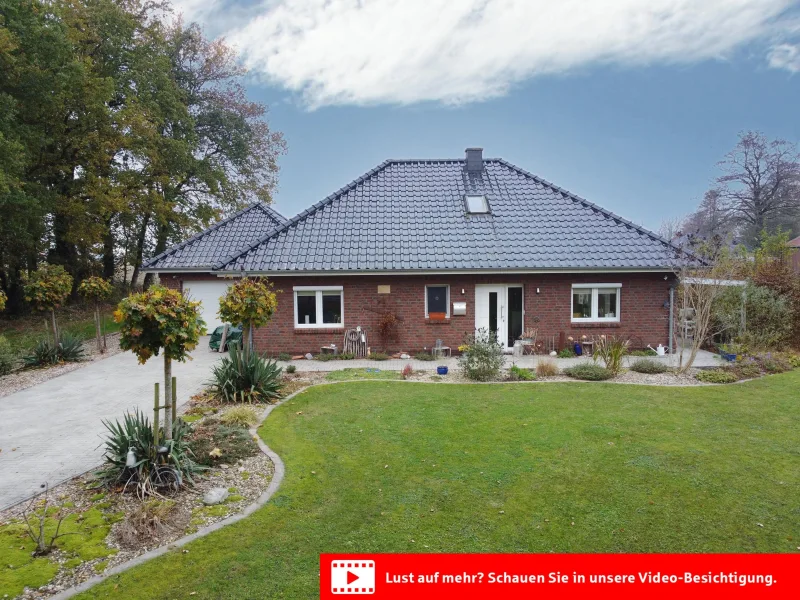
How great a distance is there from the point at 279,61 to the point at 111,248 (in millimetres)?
17899

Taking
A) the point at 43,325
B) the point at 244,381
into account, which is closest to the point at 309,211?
the point at 244,381

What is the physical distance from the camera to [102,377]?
12.2 metres

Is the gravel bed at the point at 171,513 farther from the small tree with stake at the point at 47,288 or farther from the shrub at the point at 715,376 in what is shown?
the small tree with stake at the point at 47,288

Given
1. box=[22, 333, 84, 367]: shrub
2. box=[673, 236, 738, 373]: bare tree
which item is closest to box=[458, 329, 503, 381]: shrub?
box=[673, 236, 738, 373]: bare tree

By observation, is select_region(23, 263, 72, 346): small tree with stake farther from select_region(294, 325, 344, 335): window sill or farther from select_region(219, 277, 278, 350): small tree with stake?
select_region(219, 277, 278, 350): small tree with stake

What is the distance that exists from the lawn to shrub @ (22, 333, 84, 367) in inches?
360

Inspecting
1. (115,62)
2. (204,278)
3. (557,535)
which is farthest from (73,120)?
(557,535)

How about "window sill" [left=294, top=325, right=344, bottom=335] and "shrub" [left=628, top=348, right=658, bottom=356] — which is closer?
"shrub" [left=628, top=348, right=658, bottom=356]

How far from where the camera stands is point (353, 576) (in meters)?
4.00

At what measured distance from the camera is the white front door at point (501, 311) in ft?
47.1

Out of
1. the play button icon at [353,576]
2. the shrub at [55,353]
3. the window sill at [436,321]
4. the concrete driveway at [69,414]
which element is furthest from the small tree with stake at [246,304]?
the shrub at [55,353]

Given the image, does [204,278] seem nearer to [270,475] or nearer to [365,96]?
[365,96]

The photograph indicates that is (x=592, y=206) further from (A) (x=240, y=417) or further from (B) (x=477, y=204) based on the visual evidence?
(A) (x=240, y=417)

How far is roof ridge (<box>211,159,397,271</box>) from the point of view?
1434 centimetres
